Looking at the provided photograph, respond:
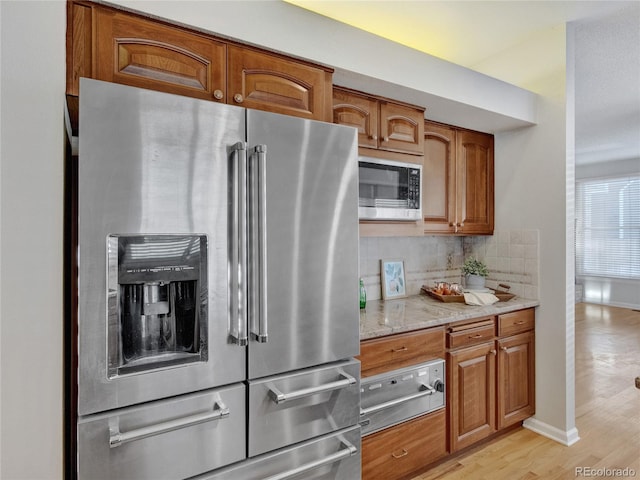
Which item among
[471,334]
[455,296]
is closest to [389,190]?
[455,296]

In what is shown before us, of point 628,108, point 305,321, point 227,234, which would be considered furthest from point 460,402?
point 628,108

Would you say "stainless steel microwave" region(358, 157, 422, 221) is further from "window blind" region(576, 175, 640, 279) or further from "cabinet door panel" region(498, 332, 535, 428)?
"window blind" region(576, 175, 640, 279)

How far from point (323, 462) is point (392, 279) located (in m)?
1.47

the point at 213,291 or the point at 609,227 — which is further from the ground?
the point at 609,227

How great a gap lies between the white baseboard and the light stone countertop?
84cm

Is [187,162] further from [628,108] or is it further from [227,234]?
[628,108]

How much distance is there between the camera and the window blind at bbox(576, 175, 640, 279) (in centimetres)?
686

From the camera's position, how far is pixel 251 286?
1.38m

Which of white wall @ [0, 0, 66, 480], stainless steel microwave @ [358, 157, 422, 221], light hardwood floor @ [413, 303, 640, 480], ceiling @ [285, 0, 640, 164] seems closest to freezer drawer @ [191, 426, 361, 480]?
white wall @ [0, 0, 66, 480]

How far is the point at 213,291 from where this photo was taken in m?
1.32

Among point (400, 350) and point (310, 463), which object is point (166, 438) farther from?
point (400, 350)

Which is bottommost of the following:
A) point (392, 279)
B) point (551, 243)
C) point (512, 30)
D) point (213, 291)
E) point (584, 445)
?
point (584, 445)

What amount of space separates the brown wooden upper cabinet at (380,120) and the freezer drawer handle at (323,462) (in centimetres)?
154

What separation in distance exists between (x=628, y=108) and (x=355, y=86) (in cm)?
397
